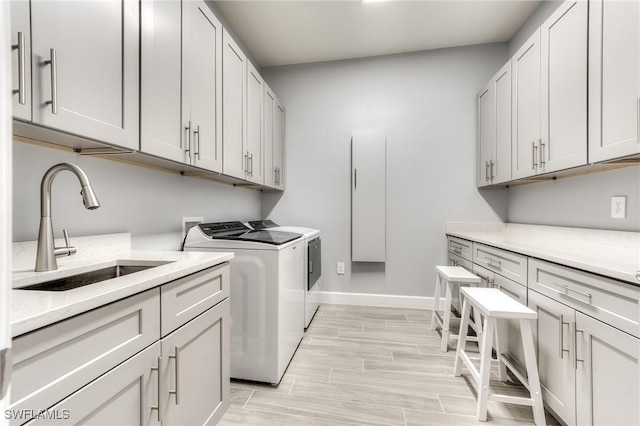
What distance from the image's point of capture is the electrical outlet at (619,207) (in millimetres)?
1548

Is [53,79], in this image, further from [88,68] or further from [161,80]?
[161,80]

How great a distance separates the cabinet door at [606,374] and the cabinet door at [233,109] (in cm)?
207

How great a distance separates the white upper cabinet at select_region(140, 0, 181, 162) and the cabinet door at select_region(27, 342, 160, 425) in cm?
86

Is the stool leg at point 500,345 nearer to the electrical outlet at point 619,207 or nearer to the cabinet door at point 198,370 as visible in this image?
the electrical outlet at point 619,207

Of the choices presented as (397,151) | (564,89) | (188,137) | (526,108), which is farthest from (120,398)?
(397,151)

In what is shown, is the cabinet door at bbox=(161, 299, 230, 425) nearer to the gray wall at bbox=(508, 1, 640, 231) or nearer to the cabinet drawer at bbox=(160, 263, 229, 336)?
the cabinet drawer at bbox=(160, 263, 229, 336)

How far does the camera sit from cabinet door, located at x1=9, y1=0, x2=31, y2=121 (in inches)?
29.5

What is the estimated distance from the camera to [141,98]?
1.20 meters

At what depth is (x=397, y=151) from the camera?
309 cm

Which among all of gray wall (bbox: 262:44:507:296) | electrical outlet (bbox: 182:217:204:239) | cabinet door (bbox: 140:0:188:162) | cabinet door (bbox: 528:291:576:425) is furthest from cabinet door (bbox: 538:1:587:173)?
electrical outlet (bbox: 182:217:204:239)

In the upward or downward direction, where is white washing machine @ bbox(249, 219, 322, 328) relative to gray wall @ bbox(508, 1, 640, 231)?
downward

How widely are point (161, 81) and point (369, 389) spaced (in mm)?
2014

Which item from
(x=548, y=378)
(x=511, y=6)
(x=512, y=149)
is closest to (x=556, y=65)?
(x=512, y=149)

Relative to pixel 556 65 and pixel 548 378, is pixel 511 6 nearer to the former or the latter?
pixel 556 65
